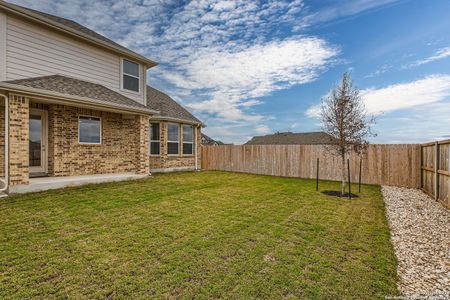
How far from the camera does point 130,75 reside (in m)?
11.3

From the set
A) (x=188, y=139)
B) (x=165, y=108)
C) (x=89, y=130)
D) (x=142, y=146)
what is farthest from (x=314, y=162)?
(x=89, y=130)

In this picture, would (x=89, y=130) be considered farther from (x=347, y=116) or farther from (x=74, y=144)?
(x=347, y=116)

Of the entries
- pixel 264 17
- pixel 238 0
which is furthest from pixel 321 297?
pixel 264 17

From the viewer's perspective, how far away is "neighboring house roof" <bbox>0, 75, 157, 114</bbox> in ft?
22.8

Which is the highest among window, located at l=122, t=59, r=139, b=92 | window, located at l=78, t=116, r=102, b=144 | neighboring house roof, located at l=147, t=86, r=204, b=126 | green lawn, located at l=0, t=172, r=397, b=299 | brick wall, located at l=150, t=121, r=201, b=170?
window, located at l=122, t=59, r=139, b=92

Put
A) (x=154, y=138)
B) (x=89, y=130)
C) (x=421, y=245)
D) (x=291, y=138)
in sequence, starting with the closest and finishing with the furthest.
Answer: (x=421, y=245) < (x=89, y=130) < (x=154, y=138) < (x=291, y=138)

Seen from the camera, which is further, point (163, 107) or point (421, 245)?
point (163, 107)

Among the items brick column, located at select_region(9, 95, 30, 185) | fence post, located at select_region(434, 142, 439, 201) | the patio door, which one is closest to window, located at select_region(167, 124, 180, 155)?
the patio door

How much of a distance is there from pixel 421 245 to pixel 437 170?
4.82m

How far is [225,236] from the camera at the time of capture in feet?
13.0

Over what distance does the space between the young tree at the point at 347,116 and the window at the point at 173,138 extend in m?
8.88

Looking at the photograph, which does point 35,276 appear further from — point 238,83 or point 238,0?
point 238,83

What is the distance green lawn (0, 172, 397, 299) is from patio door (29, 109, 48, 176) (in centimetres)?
292

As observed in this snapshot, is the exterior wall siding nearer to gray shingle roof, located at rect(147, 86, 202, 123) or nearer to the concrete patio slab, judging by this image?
gray shingle roof, located at rect(147, 86, 202, 123)
